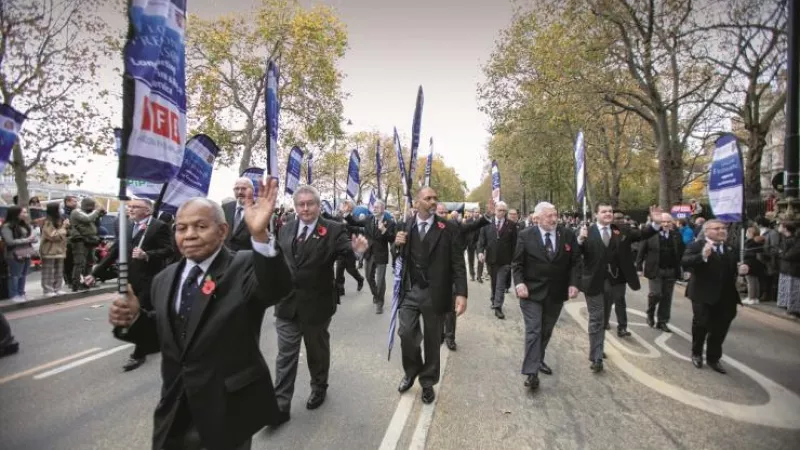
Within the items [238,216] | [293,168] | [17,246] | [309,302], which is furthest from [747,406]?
[17,246]

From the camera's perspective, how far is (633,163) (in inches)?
1308

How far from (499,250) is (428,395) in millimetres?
5033

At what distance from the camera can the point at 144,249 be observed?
4.75 metres

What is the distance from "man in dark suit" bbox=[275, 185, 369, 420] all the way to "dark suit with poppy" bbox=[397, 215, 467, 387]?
0.72m

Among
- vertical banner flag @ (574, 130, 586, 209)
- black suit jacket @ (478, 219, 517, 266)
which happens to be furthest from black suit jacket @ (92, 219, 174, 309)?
black suit jacket @ (478, 219, 517, 266)

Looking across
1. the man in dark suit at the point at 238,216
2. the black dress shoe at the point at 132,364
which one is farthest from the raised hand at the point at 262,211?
the black dress shoe at the point at 132,364

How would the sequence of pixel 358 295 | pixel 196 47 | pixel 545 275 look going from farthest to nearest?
1. pixel 196 47
2. pixel 358 295
3. pixel 545 275

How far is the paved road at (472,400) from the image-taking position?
10.6 ft

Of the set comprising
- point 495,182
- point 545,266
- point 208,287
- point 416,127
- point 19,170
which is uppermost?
point 19,170

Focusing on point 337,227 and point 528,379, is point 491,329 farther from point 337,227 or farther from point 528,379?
point 337,227

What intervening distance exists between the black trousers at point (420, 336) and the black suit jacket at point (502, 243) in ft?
15.0

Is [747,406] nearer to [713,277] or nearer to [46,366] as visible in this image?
[713,277]

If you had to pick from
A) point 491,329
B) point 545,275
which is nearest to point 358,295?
point 491,329

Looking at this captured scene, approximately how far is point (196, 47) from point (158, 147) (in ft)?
77.2
